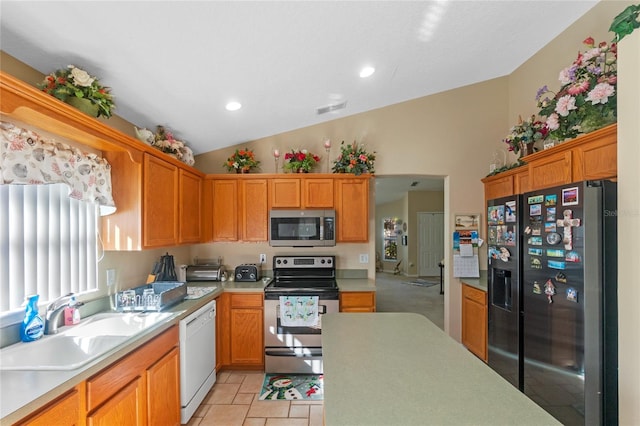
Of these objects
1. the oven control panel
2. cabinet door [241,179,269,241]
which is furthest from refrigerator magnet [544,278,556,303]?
cabinet door [241,179,269,241]

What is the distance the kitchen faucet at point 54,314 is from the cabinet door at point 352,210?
7.80 feet

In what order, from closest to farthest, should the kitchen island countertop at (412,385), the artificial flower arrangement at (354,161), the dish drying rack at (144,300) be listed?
the kitchen island countertop at (412,385) → the dish drying rack at (144,300) → the artificial flower arrangement at (354,161)

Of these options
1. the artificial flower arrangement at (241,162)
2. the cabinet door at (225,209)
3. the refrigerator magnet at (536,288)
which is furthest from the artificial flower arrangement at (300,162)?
the refrigerator magnet at (536,288)

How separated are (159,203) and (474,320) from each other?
3440 millimetres

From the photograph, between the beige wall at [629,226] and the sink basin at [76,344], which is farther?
the beige wall at [629,226]

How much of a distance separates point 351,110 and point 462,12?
1525 mm

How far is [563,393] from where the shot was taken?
5.94 ft

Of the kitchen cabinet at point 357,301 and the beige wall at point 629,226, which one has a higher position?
the beige wall at point 629,226

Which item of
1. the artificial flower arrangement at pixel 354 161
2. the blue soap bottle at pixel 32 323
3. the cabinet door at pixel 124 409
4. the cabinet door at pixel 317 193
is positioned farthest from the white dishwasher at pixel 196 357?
the artificial flower arrangement at pixel 354 161

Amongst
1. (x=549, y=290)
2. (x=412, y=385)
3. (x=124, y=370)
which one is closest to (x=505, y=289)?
(x=549, y=290)

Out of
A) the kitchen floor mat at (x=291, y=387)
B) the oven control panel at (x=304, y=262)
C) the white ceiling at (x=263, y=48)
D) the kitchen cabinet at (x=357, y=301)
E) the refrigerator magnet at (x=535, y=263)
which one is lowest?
the kitchen floor mat at (x=291, y=387)

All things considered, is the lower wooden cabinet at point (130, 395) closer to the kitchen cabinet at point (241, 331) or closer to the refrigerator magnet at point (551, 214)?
the kitchen cabinet at point (241, 331)

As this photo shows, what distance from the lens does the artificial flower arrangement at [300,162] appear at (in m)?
3.27

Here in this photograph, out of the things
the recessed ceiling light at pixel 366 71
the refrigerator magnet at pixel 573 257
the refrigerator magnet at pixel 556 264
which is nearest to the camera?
the refrigerator magnet at pixel 573 257
